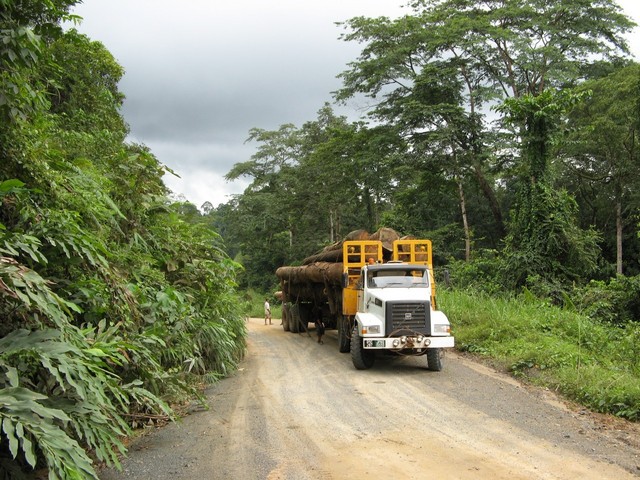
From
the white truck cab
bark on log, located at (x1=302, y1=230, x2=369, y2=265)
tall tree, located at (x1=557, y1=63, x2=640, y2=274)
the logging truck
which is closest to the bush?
the logging truck

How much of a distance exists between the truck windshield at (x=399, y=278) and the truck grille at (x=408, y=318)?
3.18ft

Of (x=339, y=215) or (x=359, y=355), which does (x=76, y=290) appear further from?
(x=339, y=215)

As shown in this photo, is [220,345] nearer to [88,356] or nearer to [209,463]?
[209,463]

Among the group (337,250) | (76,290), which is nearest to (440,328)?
(337,250)

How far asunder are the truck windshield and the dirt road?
2.14m

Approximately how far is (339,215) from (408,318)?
31.3 meters

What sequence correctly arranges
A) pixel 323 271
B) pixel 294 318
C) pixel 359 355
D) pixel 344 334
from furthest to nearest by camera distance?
pixel 294 318, pixel 323 271, pixel 344 334, pixel 359 355

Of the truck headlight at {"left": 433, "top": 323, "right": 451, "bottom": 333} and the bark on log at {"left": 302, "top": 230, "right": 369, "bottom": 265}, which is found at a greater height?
the bark on log at {"left": 302, "top": 230, "right": 369, "bottom": 265}

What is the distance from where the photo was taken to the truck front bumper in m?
10.0

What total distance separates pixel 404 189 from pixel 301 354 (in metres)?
21.7

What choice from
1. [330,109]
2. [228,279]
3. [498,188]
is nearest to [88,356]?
[228,279]

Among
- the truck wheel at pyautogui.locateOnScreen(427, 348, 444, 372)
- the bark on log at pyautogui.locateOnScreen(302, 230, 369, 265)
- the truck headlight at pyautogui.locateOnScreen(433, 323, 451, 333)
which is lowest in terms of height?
the truck wheel at pyautogui.locateOnScreen(427, 348, 444, 372)

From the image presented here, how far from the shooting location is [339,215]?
4131 cm

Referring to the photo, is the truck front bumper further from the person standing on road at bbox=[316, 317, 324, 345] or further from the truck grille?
the person standing on road at bbox=[316, 317, 324, 345]
